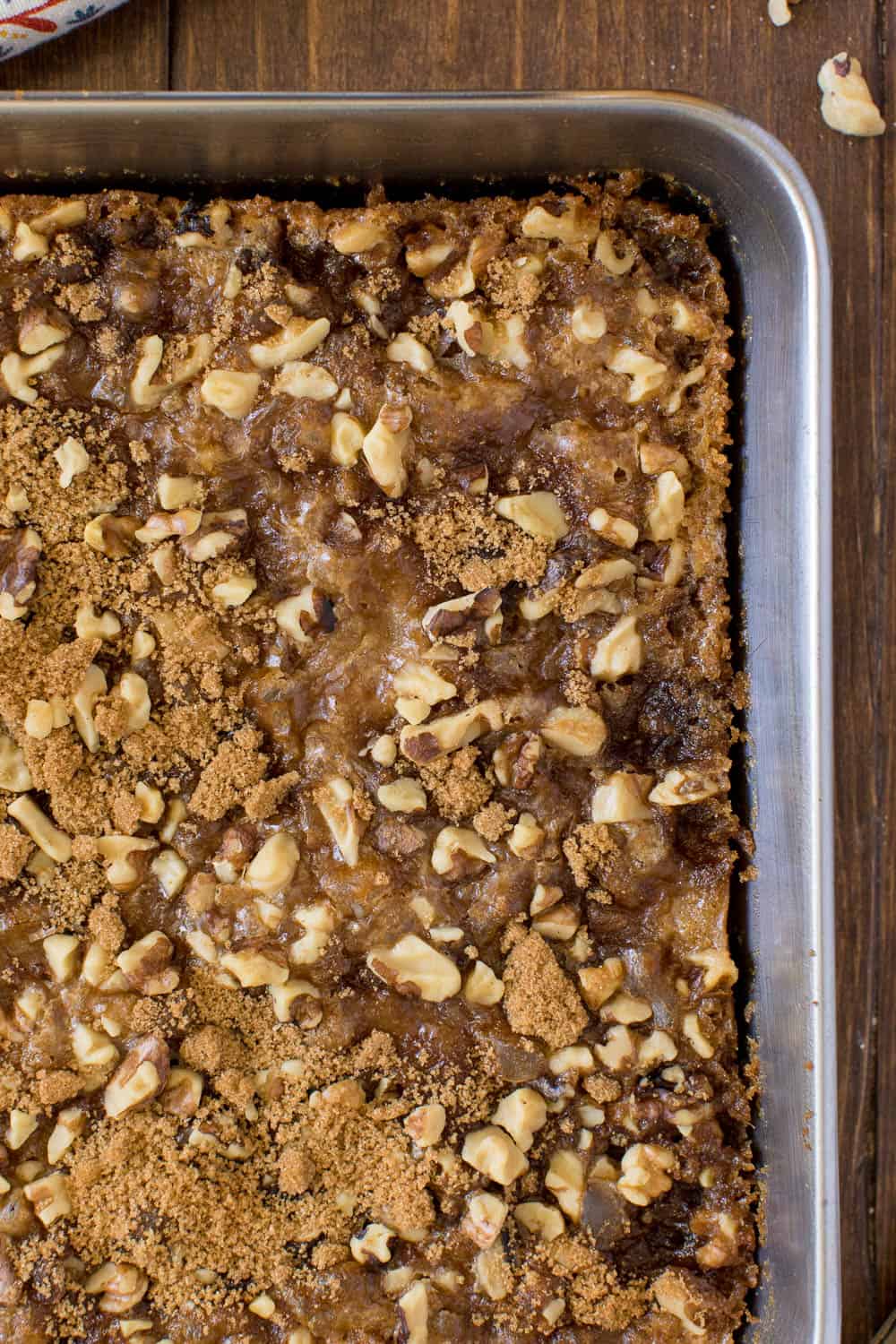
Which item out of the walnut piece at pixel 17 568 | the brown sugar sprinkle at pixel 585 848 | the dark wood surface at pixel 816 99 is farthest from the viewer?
the dark wood surface at pixel 816 99

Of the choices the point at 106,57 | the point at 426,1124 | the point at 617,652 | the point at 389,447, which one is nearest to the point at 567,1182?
the point at 426,1124

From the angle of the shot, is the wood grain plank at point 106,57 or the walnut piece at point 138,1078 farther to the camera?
the wood grain plank at point 106,57

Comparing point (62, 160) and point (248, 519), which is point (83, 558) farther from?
point (62, 160)

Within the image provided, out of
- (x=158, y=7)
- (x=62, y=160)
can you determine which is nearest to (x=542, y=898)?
(x=62, y=160)

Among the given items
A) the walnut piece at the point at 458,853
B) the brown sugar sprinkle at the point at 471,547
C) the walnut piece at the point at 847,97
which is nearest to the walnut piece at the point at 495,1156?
the walnut piece at the point at 458,853

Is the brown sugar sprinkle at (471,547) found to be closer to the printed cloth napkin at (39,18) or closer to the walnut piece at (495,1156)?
the walnut piece at (495,1156)

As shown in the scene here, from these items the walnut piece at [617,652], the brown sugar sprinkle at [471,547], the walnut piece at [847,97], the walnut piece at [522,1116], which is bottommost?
the walnut piece at [522,1116]

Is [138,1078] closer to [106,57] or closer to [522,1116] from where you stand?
[522,1116]

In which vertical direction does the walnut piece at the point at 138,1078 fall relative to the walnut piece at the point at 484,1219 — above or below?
above
